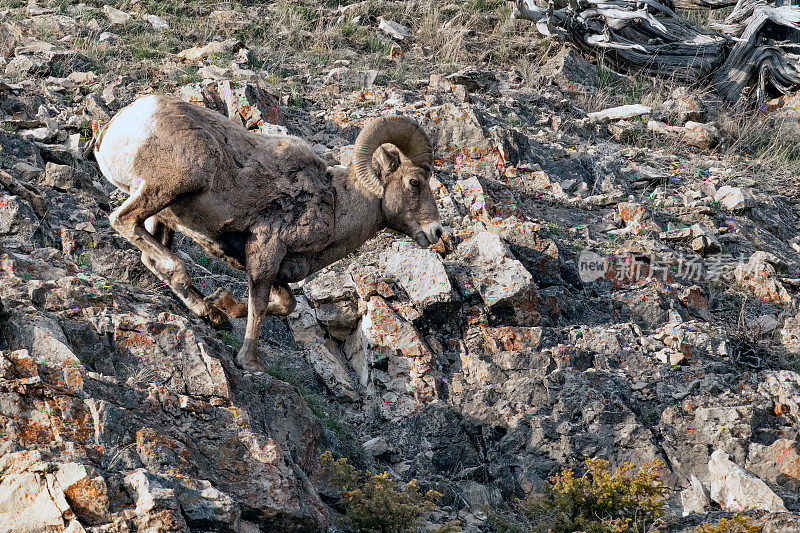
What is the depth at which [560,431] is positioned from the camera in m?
7.58

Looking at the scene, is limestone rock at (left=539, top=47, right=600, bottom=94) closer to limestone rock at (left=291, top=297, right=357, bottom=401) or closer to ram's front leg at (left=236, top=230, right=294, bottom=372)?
limestone rock at (left=291, top=297, right=357, bottom=401)

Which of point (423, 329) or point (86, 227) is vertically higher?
point (86, 227)

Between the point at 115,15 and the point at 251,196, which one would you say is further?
the point at 115,15

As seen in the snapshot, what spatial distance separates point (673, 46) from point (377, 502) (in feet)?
40.1

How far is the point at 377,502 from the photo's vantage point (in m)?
6.13

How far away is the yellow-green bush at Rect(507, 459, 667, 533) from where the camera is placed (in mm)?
6180

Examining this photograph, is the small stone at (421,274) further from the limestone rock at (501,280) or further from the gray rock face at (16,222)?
the gray rock face at (16,222)

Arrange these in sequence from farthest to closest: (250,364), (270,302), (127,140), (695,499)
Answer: (270,302)
(250,364)
(127,140)
(695,499)

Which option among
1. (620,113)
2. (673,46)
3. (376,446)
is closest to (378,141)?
(376,446)

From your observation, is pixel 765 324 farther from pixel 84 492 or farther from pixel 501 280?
pixel 84 492

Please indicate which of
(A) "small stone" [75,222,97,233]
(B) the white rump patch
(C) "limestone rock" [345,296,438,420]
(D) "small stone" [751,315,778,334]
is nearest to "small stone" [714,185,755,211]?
(D) "small stone" [751,315,778,334]

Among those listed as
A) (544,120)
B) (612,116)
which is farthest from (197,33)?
(612,116)

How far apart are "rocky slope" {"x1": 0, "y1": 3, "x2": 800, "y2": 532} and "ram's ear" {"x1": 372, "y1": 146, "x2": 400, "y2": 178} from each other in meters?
1.29

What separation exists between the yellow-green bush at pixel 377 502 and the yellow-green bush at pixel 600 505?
0.81 m
